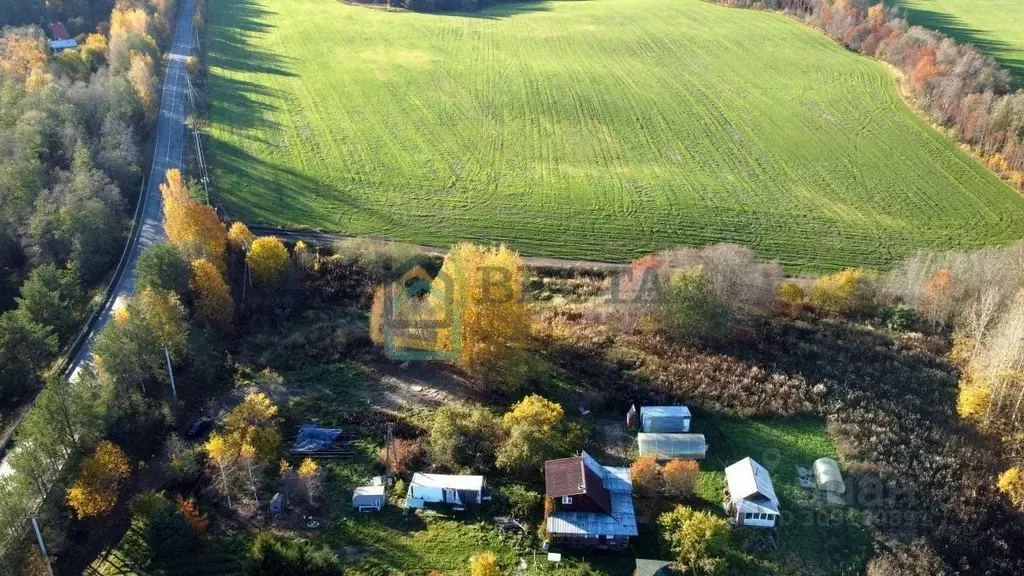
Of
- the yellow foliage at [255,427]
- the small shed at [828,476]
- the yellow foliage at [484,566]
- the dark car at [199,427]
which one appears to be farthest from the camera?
the dark car at [199,427]

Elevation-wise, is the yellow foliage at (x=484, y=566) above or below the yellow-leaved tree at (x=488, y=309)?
below

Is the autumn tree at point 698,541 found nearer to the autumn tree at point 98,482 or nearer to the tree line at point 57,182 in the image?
the autumn tree at point 98,482

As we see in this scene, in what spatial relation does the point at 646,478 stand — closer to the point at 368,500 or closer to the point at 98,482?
the point at 368,500

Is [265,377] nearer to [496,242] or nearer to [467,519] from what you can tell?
[467,519]

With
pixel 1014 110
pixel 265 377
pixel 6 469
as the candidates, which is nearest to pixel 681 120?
pixel 1014 110

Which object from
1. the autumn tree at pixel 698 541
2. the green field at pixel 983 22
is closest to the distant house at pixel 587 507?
the autumn tree at pixel 698 541
